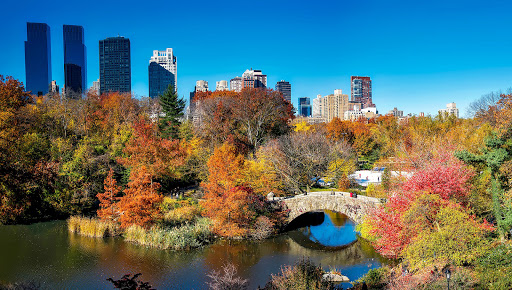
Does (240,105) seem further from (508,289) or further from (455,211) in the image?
(508,289)

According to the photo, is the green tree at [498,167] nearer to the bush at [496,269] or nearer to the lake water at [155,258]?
→ the bush at [496,269]

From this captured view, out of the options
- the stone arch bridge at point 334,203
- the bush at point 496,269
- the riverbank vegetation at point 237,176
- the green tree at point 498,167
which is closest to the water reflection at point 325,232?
the stone arch bridge at point 334,203

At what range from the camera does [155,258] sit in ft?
71.3

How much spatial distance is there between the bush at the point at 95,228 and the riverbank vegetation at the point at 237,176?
3.6 inches

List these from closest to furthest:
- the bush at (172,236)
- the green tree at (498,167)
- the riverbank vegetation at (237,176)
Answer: the riverbank vegetation at (237,176) → the green tree at (498,167) → the bush at (172,236)

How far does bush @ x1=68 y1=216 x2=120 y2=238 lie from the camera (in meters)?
25.8

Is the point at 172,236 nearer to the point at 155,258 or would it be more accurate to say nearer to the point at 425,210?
the point at 155,258

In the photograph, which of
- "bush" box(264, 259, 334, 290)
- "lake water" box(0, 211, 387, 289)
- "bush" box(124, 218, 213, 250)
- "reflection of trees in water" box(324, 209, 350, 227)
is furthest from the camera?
"reflection of trees in water" box(324, 209, 350, 227)

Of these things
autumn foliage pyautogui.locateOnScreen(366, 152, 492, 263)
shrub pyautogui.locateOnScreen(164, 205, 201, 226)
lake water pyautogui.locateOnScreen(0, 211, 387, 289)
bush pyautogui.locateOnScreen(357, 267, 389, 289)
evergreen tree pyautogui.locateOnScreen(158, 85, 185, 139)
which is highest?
evergreen tree pyautogui.locateOnScreen(158, 85, 185, 139)

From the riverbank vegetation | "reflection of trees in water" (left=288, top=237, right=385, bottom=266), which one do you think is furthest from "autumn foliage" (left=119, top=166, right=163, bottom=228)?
"reflection of trees in water" (left=288, top=237, right=385, bottom=266)

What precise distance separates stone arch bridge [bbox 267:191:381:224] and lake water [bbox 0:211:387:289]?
197cm

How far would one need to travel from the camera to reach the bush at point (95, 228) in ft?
84.5

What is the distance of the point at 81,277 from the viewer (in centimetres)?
1878

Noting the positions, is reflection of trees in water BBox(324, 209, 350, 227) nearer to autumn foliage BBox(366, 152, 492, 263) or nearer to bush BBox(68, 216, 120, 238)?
autumn foliage BBox(366, 152, 492, 263)
